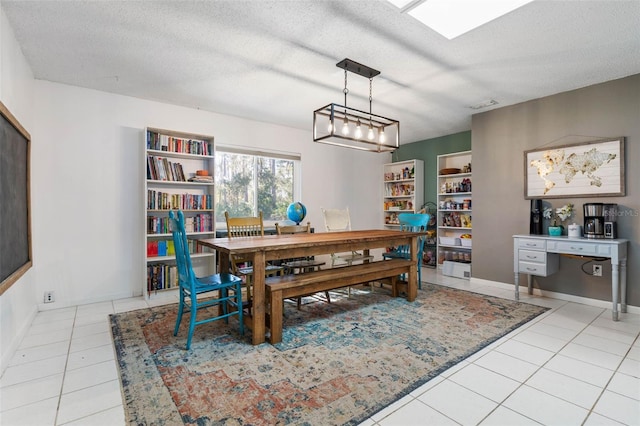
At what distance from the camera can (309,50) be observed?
2736 mm

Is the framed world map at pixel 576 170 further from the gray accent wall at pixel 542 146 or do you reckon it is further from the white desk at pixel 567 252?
the white desk at pixel 567 252

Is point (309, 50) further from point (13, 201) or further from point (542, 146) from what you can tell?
point (542, 146)

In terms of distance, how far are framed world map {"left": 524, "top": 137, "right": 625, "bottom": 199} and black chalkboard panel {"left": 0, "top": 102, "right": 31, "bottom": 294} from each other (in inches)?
208

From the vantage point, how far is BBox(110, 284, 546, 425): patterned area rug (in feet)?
5.49

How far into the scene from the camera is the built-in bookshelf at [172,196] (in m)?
3.84

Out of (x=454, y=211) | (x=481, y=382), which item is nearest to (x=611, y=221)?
(x=454, y=211)

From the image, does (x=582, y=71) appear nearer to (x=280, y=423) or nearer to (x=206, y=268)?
(x=280, y=423)

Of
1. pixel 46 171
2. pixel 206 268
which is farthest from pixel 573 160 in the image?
pixel 46 171

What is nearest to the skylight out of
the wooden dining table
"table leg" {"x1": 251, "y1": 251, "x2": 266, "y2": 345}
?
the wooden dining table

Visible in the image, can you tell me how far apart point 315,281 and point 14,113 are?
113 inches

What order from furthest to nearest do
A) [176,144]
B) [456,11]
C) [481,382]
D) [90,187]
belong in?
[176,144] → [90,187] → [456,11] → [481,382]

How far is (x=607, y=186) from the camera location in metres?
3.46

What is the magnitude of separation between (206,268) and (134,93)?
2.43m

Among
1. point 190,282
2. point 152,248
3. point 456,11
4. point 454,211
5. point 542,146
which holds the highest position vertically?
point 456,11
